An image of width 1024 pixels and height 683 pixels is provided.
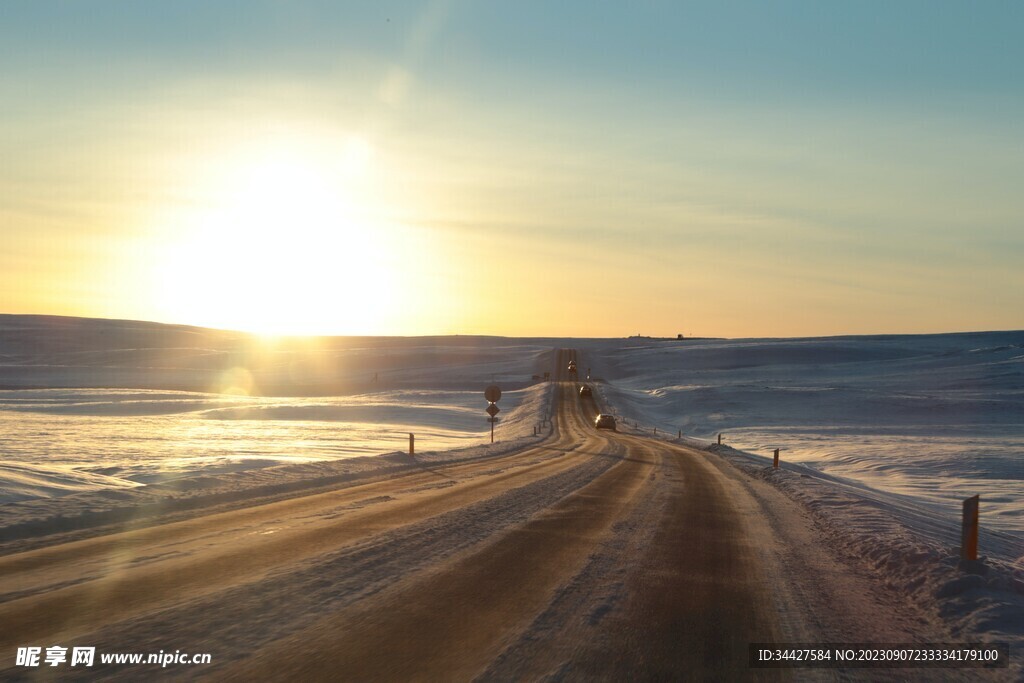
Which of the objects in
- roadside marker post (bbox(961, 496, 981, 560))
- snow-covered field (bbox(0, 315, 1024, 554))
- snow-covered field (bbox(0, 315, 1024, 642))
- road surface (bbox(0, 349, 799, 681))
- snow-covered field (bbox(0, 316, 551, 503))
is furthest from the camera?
snow-covered field (bbox(0, 315, 1024, 554))

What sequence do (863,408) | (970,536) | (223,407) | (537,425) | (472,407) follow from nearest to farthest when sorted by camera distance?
1. (970,536)
2. (537,425)
3. (223,407)
4. (863,408)
5. (472,407)

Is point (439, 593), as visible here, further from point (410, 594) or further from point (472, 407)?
point (472, 407)

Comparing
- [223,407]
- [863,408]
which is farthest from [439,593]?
[863,408]

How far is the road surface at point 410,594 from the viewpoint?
700 cm

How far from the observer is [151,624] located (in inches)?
300

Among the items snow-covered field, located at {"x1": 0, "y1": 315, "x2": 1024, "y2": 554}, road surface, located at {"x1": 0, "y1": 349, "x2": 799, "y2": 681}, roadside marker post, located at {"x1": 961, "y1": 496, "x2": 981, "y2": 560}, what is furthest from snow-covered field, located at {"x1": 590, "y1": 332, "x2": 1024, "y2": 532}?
road surface, located at {"x1": 0, "y1": 349, "x2": 799, "y2": 681}

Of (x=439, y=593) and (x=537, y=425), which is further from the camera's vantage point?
(x=537, y=425)

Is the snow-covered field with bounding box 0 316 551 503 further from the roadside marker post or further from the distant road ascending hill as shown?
the roadside marker post

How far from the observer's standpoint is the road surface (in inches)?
276

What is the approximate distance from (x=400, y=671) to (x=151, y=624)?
2509 mm

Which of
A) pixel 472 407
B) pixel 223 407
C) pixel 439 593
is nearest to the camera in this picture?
pixel 439 593

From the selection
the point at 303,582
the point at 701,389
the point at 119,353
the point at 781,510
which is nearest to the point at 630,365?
the point at 701,389

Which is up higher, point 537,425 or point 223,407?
point 537,425

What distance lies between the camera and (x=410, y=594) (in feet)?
29.8
